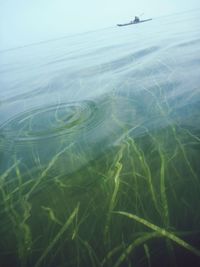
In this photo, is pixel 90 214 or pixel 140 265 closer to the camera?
pixel 140 265

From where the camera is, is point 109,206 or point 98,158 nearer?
point 109,206

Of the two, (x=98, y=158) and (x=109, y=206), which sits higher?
(x=98, y=158)

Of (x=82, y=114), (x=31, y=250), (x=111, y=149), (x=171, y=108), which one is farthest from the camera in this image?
(x=82, y=114)

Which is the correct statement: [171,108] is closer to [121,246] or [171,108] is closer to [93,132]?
[93,132]

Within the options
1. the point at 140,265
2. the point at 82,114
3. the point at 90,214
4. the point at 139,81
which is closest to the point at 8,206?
the point at 90,214

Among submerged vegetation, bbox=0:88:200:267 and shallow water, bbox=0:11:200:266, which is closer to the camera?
submerged vegetation, bbox=0:88:200:267

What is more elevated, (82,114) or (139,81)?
(139,81)

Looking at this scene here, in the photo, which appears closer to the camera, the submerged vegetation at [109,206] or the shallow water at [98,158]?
the submerged vegetation at [109,206]

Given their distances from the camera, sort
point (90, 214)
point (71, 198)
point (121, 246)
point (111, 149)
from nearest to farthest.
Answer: point (121, 246) → point (90, 214) → point (71, 198) → point (111, 149)
